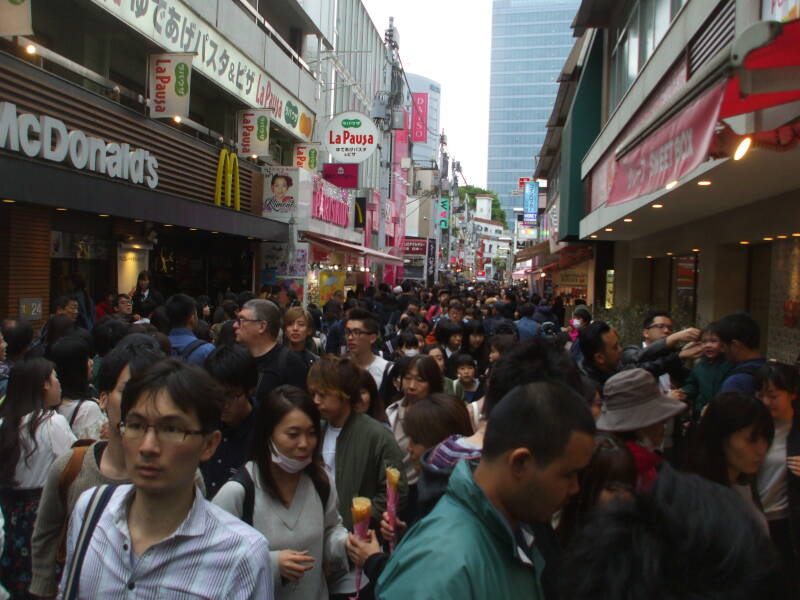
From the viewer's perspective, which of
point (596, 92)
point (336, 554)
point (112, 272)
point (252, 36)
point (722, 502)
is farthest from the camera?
point (596, 92)

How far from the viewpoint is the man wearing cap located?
3713mm

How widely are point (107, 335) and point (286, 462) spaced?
421 cm

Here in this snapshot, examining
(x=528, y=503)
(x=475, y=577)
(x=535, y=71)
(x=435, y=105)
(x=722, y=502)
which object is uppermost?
(x=535, y=71)

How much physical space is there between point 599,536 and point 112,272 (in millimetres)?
13473

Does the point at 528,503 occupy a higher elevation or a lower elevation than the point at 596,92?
lower

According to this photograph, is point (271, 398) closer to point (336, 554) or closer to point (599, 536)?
point (336, 554)

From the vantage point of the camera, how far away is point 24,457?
3676 mm

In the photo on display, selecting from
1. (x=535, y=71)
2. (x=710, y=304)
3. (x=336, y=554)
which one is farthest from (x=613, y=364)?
(x=535, y=71)

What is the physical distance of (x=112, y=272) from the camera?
44.4ft

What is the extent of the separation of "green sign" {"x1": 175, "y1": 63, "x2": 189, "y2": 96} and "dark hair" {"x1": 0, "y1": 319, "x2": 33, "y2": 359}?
8176mm

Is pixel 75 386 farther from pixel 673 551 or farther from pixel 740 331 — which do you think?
pixel 740 331

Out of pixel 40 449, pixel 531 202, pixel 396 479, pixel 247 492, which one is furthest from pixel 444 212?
pixel 247 492

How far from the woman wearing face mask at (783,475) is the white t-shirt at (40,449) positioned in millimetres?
3953

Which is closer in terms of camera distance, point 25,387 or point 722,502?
point 722,502
